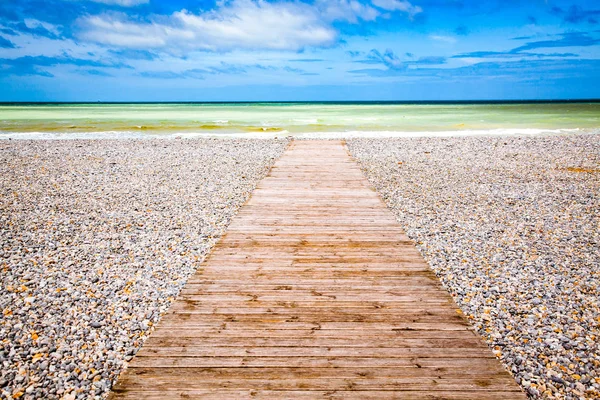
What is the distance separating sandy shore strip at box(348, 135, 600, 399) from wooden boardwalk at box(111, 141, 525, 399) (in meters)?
0.39

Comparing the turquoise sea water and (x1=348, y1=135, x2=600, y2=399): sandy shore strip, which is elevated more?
the turquoise sea water

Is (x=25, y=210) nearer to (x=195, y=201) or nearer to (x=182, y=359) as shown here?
(x=195, y=201)

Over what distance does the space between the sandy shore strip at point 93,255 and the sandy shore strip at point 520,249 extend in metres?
2.92

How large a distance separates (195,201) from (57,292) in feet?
12.1

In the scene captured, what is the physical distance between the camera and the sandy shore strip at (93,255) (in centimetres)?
291

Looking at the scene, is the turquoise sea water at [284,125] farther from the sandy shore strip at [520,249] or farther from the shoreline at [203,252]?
the sandy shore strip at [520,249]

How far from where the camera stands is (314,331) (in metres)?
3.02

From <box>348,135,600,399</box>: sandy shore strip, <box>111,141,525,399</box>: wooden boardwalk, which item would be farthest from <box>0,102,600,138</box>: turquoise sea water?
<box>111,141,525,399</box>: wooden boardwalk

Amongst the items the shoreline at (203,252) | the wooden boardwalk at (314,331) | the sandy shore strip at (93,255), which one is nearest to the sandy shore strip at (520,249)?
the shoreline at (203,252)

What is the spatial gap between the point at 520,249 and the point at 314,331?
338cm

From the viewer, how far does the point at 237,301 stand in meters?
3.47

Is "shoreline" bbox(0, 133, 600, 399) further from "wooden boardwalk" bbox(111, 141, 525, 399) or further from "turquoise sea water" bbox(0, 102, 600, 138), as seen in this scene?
"turquoise sea water" bbox(0, 102, 600, 138)

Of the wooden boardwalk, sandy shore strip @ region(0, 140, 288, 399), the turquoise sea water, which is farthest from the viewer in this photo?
the turquoise sea water

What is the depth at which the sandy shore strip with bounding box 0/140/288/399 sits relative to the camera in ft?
9.55
